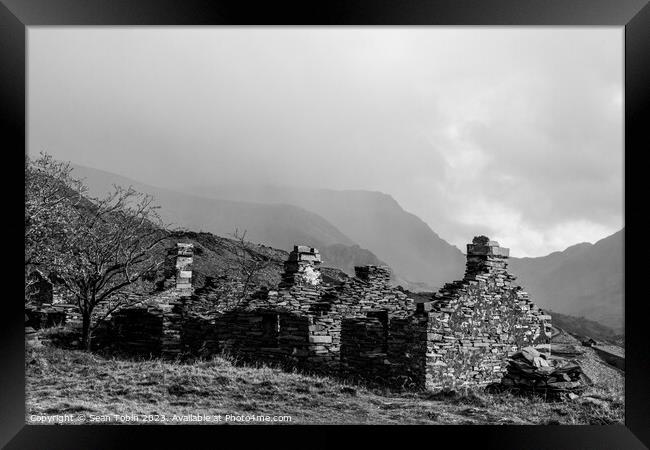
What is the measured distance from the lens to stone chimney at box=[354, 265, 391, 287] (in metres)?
17.0

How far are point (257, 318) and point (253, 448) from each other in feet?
24.9

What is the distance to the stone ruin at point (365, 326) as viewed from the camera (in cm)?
1356

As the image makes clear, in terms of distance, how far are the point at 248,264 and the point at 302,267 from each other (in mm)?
13249

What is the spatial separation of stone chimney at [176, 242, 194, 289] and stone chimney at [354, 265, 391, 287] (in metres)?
5.32

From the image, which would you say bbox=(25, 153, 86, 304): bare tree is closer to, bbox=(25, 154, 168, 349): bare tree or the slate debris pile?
bbox=(25, 154, 168, 349): bare tree

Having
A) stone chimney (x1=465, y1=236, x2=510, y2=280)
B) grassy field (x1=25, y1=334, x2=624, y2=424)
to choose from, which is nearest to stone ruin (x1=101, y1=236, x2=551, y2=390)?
stone chimney (x1=465, y1=236, x2=510, y2=280)

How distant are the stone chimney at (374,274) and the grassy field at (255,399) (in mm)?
4128

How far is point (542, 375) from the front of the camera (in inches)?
516

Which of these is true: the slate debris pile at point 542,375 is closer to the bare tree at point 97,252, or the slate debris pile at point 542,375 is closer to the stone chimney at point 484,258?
the stone chimney at point 484,258

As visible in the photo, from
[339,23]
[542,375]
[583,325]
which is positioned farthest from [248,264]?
[339,23]

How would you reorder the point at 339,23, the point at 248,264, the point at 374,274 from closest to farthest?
1. the point at 339,23
2. the point at 374,274
3. the point at 248,264

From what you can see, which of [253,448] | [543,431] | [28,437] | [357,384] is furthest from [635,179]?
[28,437]

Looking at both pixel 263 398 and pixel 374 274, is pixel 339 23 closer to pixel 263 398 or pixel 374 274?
pixel 263 398

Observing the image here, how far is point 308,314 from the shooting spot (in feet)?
49.9
